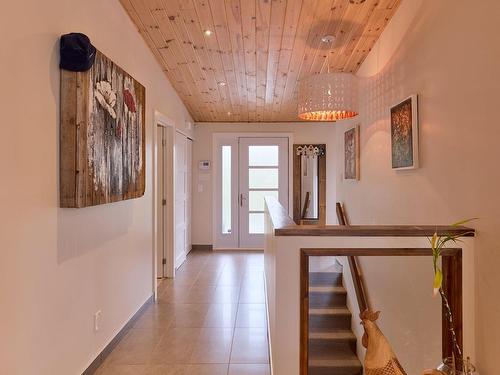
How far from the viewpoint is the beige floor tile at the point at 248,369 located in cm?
259

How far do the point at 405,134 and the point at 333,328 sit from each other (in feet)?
5.28

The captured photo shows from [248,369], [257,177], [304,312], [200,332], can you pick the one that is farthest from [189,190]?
[304,312]

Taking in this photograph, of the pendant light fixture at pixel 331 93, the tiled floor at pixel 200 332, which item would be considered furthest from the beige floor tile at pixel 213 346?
the pendant light fixture at pixel 331 93

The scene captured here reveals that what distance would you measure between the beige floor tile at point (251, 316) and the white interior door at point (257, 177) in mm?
2880

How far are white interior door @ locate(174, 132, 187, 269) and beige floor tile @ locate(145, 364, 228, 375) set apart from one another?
8.49 feet

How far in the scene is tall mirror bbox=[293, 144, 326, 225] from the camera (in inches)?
260

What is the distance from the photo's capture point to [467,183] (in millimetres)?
1850

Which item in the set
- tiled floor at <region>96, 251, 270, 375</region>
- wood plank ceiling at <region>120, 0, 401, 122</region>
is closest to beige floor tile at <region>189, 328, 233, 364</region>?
tiled floor at <region>96, 251, 270, 375</region>

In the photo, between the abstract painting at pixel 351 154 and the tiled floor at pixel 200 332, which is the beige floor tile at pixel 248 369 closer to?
the tiled floor at pixel 200 332

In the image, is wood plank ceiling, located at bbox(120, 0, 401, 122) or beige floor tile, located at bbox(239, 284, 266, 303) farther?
beige floor tile, located at bbox(239, 284, 266, 303)

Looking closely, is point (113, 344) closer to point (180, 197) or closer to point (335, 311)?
point (335, 311)

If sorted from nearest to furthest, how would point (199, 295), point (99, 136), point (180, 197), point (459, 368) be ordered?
point (459, 368)
point (99, 136)
point (199, 295)
point (180, 197)

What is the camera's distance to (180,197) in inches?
223

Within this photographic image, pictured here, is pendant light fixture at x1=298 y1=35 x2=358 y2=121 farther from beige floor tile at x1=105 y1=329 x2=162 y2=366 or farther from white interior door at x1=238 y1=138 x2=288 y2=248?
white interior door at x1=238 y1=138 x2=288 y2=248
